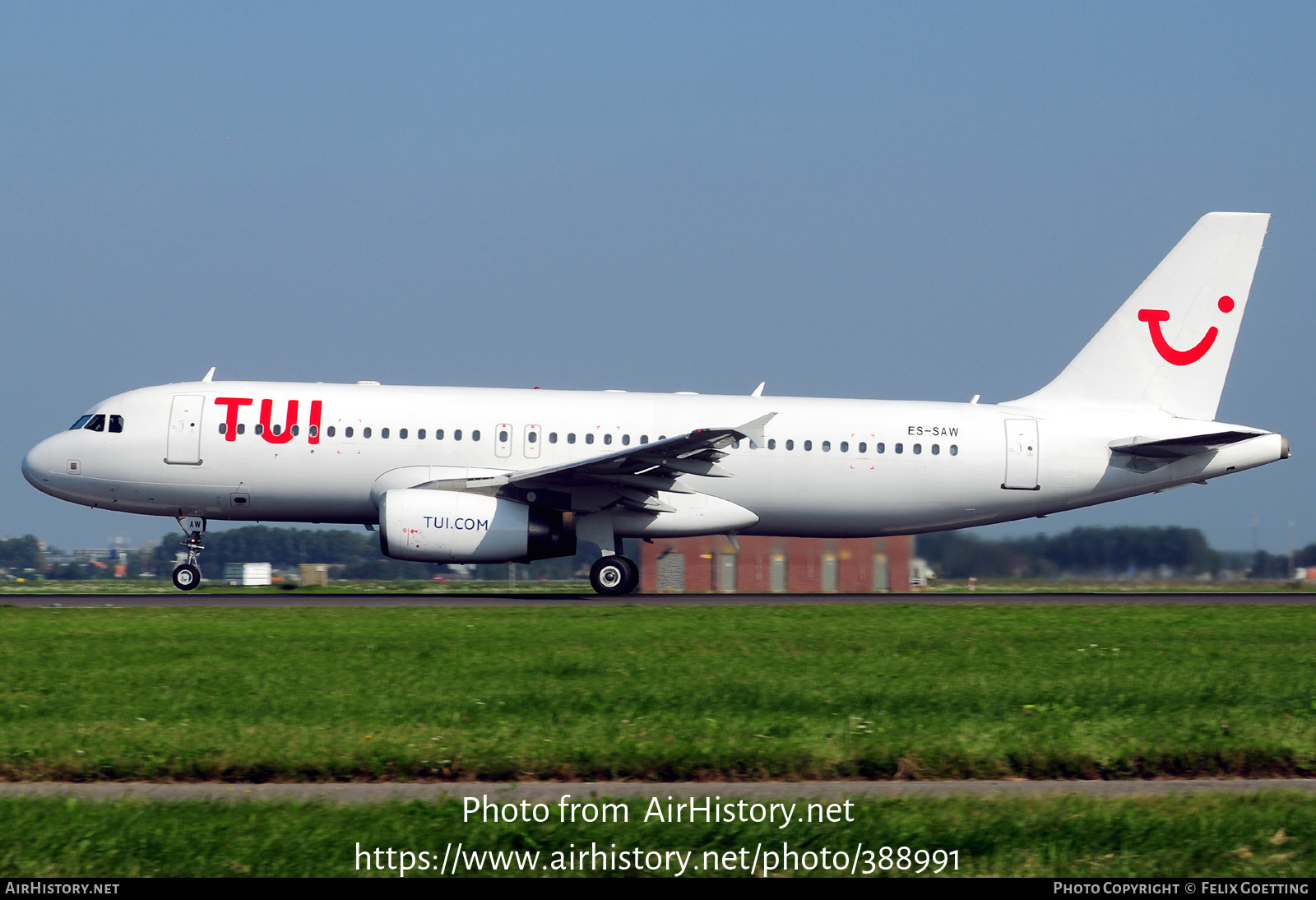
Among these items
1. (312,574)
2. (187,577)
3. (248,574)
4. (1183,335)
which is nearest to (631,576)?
(187,577)

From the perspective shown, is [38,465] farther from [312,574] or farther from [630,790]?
[630,790]

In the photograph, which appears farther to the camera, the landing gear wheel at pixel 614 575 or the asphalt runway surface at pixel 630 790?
the landing gear wheel at pixel 614 575

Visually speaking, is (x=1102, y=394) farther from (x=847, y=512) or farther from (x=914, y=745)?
(x=914, y=745)

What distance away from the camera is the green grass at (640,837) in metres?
5.79

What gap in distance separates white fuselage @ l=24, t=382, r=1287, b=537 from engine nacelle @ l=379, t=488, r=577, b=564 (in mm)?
1232

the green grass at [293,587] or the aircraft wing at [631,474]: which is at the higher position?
the aircraft wing at [631,474]

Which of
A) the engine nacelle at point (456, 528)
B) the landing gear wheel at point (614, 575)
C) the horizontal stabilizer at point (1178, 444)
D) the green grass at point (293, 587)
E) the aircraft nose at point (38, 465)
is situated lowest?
the green grass at point (293, 587)

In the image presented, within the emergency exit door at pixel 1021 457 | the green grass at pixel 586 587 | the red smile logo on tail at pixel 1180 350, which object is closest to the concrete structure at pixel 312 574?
the green grass at pixel 586 587

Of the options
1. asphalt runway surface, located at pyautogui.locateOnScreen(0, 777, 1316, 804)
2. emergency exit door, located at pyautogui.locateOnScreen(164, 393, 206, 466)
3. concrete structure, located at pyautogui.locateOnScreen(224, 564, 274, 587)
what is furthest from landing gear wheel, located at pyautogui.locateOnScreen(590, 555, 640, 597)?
asphalt runway surface, located at pyautogui.locateOnScreen(0, 777, 1316, 804)

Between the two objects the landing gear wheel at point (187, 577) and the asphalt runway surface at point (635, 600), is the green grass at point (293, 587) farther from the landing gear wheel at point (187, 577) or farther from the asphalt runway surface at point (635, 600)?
the asphalt runway surface at point (635, 600)

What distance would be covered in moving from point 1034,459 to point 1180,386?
3585mm

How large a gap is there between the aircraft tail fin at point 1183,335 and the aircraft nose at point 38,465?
786 inches

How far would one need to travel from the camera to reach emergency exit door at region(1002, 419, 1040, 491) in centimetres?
2633

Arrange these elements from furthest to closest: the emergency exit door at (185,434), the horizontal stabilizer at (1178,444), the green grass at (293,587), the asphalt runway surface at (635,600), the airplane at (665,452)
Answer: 1. the green grass at (293,587)
2. the horizontal stabilizer at (1178,444)
3. the emergency exit door at (185,434)
4. the airplane at (665,452)
5. the asphalt runway surface at (635,600)
